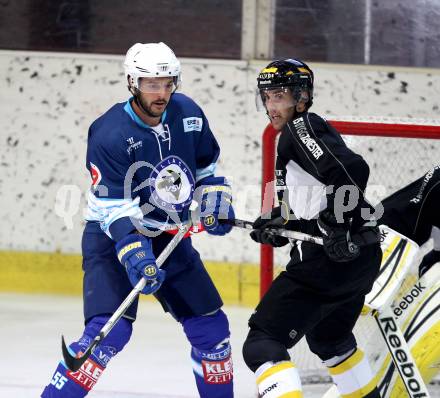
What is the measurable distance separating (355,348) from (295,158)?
0.67m

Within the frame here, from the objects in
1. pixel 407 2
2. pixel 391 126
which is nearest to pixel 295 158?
pixel 391 126

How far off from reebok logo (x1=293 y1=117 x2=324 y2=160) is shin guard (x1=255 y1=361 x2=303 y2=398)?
1.80ft

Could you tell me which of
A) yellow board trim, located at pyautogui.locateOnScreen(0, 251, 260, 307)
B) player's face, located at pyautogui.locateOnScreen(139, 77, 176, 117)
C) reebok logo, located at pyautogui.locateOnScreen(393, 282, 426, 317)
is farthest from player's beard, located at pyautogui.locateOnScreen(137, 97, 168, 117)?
yellow board trim, located at pyautogui.locateOnScreen(0, 251, 260, 307)

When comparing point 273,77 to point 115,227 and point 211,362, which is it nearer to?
point 115,227

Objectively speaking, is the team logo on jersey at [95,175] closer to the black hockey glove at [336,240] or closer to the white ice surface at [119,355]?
the black hockey glove at [336,240]

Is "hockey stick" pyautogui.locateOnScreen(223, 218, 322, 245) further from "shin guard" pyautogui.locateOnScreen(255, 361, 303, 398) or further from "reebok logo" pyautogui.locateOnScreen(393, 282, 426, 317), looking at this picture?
"reebok logo" pyautogui.locateOnScreen(393, 282, 426, 317)

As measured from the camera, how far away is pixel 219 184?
3586 mm

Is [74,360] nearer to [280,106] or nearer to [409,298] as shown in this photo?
[280,106]

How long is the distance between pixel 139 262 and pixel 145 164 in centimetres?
32

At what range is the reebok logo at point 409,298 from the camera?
3.65 meters

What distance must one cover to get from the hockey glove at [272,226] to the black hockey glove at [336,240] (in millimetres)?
254

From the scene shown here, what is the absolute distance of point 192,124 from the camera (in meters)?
3.49

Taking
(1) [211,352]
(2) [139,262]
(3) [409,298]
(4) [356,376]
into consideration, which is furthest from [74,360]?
(3) [409,298]

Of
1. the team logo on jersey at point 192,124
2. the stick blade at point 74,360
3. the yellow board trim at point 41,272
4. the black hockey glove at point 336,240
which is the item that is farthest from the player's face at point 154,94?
the yellow board trim at point 41,272
